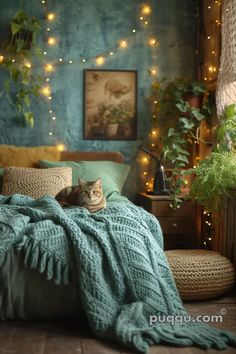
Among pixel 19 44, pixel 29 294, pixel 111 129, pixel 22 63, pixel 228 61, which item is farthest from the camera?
pixel 111 129

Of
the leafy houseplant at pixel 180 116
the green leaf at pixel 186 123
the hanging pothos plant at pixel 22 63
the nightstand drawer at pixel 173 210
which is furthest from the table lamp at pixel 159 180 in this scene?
the hanging pothos plant at pixel 22 63

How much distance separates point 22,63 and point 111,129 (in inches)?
38.4

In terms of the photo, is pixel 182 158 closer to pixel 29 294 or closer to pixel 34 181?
pixel 34 181

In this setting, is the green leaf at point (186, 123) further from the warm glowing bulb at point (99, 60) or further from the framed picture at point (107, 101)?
the warm glowing bulb at point (99, 60)

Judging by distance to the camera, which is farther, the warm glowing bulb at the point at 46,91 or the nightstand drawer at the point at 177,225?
the warm glowing bulb at the point at 46,91

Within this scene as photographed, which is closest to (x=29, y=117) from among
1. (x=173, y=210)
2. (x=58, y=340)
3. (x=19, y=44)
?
(x=19, y=44)

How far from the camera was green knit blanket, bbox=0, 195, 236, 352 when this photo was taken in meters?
2.25

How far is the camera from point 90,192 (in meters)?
3.06

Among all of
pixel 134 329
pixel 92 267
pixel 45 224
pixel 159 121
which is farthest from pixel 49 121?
pixel 134 329

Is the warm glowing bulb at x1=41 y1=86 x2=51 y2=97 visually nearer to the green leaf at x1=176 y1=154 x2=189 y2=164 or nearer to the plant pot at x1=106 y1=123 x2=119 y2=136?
the plant pot at x1=106 y1=123 x2=119 y2=136

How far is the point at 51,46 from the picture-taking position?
13.8 ft

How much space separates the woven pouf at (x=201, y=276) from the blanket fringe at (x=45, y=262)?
2.80ft

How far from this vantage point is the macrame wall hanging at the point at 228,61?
329 cm

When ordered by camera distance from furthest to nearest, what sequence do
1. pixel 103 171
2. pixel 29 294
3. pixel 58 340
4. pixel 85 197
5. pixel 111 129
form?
pixel 111 129 < pixel 103 171 < pixel 85 197 < pixel 29 294 < pixel 58 340
